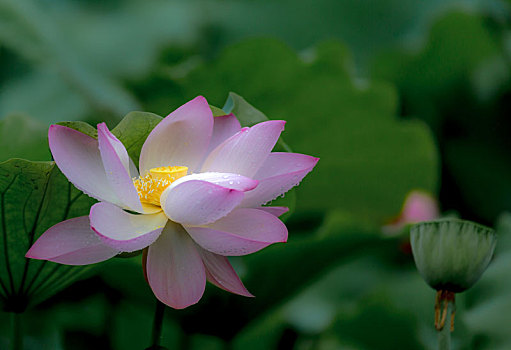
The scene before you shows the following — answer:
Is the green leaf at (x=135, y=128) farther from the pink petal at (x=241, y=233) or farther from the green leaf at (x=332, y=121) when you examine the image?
the green leaf at (x=332, y=121)

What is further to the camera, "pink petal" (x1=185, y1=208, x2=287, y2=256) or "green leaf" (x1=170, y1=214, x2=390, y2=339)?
"green leaf" (x1=170, y1=214, x2=390, y2=339)

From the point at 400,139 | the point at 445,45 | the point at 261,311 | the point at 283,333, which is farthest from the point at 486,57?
the point at 261,311

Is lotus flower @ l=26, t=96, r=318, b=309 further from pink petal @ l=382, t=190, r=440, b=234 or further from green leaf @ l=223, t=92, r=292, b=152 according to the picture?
pink petal @ l=382, t=190, r=440, b=234

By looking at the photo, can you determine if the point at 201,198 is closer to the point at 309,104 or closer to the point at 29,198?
the point at 29,198

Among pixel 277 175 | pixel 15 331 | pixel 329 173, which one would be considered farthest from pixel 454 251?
pixel 329 173

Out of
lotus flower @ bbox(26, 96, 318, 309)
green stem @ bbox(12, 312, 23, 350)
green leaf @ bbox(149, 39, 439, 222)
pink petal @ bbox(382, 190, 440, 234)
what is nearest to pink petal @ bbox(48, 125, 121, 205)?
lotus flower @ bbox(26, 96, 318, 309)

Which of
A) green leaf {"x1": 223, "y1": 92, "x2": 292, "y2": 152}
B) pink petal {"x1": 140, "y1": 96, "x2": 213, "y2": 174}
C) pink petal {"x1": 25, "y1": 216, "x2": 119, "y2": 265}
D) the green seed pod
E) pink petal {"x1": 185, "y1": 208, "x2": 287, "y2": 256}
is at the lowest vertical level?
pink petal {"x1": 25, "y1": 216, "x2": 119, "y2": 265}

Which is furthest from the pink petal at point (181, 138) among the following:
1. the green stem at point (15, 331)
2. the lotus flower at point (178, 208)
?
the green stem at point (15, 331)

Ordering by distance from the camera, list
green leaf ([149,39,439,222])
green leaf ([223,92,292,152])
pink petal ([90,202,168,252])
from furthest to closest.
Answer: green leaf ([149,39,439,222])
green leaf ([223,92,292,152])
pink petal ([90,202,168,252])
